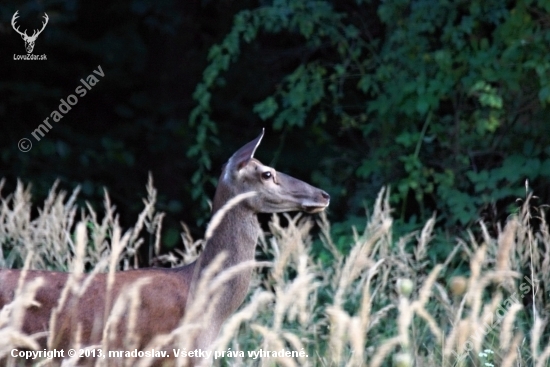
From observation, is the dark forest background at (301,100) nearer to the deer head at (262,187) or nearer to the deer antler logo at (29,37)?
the deer antler logo at (29,37)

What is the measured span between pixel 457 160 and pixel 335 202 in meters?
1.41

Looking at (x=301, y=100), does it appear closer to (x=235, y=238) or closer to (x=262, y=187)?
(x=262, y=187)

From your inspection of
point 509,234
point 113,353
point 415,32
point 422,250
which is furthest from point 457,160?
point 509,234

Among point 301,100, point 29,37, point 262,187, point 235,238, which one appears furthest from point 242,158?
point 29,37

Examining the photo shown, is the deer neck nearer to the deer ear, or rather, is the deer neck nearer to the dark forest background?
the deer ear

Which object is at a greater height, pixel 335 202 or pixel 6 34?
pixel 6 34

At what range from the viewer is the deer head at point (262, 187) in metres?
5.11

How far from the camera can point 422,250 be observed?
231 inches

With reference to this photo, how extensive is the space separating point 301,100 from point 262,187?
325 centimetres

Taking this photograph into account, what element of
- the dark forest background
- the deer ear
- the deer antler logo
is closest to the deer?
the deer ear

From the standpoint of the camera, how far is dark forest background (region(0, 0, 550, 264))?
7.55 meters

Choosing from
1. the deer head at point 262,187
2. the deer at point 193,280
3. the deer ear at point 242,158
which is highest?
the deer ear at point 242,158

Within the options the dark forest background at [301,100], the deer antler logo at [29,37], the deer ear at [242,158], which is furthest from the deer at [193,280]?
the deer antler logo at [29,37]

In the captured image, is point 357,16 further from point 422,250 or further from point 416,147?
point 422,250
